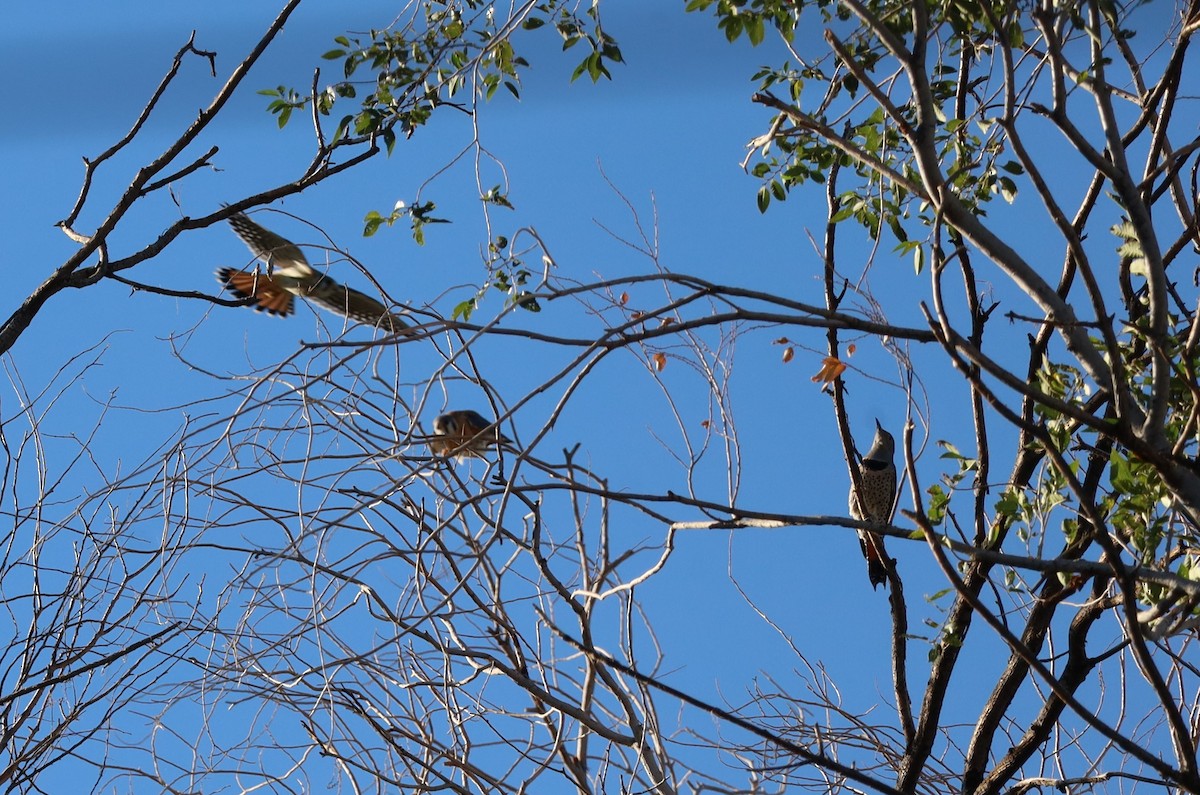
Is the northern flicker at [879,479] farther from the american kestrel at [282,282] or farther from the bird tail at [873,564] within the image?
the american kestrel at [282,282]

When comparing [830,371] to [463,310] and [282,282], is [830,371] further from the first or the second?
[282,282]

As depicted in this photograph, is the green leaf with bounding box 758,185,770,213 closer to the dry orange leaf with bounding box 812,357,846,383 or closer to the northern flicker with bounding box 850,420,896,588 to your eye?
the dry orange leaf with bounding box 812,357,846,383

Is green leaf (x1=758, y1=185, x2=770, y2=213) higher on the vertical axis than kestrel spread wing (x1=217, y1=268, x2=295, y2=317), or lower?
lower

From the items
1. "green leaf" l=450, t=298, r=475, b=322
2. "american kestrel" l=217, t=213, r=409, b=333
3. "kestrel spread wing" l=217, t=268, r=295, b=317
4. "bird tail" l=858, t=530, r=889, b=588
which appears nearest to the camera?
"green leaf" l=450, t=298, r=475, b=322

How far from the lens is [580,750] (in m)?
3.19

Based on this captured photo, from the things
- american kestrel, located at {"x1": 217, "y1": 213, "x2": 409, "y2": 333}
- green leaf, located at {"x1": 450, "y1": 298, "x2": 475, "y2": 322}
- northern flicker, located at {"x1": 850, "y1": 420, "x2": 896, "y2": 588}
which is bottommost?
green leaf, located at {"x1": 450, "y1": 298, "x2": 475, "y2": 322}

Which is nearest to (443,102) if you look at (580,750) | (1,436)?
(1,436)

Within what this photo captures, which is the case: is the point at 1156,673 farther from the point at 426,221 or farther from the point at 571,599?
the point at 426,221

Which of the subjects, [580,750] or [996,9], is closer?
[996,9]

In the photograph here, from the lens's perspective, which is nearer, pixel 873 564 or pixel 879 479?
pixel 873 564

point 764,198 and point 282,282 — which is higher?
point 282,282

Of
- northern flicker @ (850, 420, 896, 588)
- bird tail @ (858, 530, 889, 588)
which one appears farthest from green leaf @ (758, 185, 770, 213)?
northern flicker @ (850, 420, 896, 588)

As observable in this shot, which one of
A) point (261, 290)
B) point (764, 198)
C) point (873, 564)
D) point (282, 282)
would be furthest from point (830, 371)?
point (282, 282)

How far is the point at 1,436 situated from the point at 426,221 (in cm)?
126
